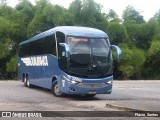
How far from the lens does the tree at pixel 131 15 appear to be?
42.9 meters

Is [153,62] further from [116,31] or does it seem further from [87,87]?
[87,87]

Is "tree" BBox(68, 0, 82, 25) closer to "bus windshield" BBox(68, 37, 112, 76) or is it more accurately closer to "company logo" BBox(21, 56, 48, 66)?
"company logo" BBox(21, 56, 48, 66)

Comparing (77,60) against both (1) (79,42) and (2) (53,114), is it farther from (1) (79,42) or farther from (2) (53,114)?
(2) (53,114)

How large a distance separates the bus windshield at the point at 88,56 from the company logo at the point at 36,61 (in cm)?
345

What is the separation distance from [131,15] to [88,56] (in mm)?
28257

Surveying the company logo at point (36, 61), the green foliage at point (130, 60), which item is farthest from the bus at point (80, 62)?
the green foliage at point (130, 60)

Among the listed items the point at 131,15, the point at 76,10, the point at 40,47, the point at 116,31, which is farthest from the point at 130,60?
the point at 40,47

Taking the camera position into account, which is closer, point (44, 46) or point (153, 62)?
point (44, 46)

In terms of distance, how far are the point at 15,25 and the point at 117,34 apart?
34.0 feet

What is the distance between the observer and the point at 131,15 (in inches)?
1700

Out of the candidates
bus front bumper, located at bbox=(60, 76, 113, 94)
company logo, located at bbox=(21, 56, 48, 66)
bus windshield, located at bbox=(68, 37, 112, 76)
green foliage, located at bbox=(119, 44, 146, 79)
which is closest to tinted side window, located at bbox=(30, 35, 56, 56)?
company logo, located at bbox=(21, 56, 48, 66)

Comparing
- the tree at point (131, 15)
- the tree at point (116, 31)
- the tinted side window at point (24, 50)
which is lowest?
the tinted side window at point (24, 50)

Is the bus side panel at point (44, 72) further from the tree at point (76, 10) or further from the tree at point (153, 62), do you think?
the tree at point (153, 62)

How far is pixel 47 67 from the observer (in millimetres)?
19047
